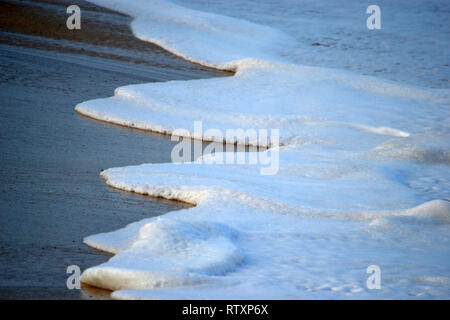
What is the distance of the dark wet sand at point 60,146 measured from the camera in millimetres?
3908

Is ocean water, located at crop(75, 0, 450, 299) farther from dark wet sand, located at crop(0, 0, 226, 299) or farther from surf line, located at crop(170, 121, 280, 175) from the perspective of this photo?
dark wet sand, located at crop(0, 0, 226, 299)

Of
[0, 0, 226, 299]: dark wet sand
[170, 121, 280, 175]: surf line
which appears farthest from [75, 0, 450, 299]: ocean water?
[0, 0, 226, 299]: dark wet sand

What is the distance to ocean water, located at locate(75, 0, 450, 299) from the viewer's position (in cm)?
380

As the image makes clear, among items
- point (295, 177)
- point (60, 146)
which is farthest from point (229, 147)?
point (60, 146)

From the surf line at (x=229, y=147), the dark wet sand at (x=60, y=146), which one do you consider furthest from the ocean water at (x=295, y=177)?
the dark wet sand at (x=60, y=146)

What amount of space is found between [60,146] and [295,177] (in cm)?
215

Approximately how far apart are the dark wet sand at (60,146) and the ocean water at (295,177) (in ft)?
0.68

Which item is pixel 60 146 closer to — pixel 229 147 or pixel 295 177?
pixel 229 147

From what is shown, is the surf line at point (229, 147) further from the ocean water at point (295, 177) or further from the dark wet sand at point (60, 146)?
the dark wet sand at point (60, 146)

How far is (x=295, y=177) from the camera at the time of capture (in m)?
5.92

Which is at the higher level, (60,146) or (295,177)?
(60,146)

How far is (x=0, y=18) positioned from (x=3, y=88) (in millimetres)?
4245

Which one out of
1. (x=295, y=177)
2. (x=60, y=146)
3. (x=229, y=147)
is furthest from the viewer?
(x=229, y=147)
